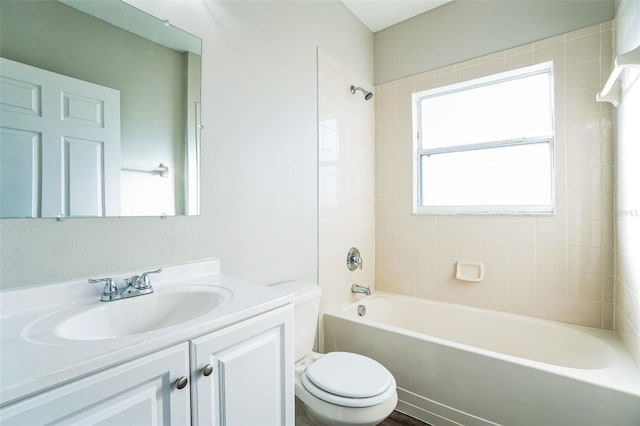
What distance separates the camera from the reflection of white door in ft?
2.85

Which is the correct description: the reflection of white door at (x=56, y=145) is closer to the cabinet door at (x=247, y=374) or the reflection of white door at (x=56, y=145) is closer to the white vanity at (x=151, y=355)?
the white vanity at (x=151, y=355)

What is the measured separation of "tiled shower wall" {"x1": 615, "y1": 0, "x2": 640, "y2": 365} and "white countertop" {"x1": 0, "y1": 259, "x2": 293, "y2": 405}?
161 centimetres

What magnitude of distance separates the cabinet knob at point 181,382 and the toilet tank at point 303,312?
791mm

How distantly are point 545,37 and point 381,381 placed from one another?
2.34m

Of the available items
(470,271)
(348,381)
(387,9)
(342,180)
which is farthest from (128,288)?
(387,9)

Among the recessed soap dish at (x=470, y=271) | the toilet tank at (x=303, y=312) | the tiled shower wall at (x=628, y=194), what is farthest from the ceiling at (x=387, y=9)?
the toilet tank at (x=303, y=312)

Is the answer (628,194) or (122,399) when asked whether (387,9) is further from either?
(122,399)

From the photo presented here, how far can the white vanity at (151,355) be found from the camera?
57cm

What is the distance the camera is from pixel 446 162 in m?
2.44

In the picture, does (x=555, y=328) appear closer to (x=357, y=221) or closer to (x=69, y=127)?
(x=357, y=221)

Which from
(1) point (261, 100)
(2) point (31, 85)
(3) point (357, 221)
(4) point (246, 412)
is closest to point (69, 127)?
(2) point (31, 85)

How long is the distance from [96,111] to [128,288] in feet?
2.07

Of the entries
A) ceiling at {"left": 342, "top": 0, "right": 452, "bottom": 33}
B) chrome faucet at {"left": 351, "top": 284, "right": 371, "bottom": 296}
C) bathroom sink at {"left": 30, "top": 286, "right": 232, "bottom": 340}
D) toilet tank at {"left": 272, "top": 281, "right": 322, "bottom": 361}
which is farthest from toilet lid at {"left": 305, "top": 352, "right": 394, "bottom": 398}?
ceiling at {"left": 342, "top": 0, "right": 452, "bottom": 33}

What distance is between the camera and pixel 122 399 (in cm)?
64
